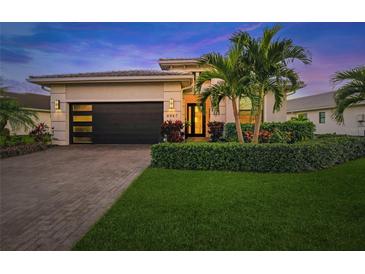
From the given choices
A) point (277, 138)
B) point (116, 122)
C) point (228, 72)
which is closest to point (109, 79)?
point (116, 122)

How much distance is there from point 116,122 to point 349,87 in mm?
11484

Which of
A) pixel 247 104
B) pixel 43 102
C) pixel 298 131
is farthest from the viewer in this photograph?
pixel 43 102

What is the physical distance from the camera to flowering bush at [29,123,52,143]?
39.4ft

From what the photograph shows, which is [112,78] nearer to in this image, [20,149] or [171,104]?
[171,104]

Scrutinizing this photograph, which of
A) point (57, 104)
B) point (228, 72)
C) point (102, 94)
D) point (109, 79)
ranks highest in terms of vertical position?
point (109, 79)

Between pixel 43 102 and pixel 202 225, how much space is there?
989 inches

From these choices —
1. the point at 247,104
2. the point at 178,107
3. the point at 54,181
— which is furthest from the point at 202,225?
the point at 247,104

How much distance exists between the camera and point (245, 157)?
21.9ft

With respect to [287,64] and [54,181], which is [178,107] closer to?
[287,64]

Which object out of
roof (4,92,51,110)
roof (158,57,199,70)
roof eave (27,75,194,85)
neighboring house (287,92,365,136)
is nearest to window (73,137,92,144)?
roof eave (27,75,194,85)

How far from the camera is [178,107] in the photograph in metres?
12.5

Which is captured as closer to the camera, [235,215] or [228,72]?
[235,215]

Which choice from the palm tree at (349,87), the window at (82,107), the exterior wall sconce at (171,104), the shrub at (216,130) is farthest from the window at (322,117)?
the window at (82,107)

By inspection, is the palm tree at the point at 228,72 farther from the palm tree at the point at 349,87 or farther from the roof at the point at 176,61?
the roof at the point at 176,61
